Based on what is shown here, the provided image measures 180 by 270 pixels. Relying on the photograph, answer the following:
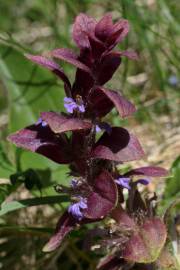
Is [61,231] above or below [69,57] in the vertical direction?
below

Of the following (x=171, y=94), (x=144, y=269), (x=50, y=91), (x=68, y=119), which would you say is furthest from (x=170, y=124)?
(x=68, y=119)

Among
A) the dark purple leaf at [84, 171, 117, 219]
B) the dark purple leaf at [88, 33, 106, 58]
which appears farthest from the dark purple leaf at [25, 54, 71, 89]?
the dark purple leaf at [84, 171, 117, 219]

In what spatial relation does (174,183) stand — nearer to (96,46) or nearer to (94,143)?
(94,143)

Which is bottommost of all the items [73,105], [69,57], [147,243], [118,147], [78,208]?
[147,243]

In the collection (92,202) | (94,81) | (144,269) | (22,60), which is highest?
(22,60)

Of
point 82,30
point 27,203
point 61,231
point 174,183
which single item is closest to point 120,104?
point 82,30

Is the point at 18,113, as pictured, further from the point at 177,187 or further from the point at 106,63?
the point at 106,63
